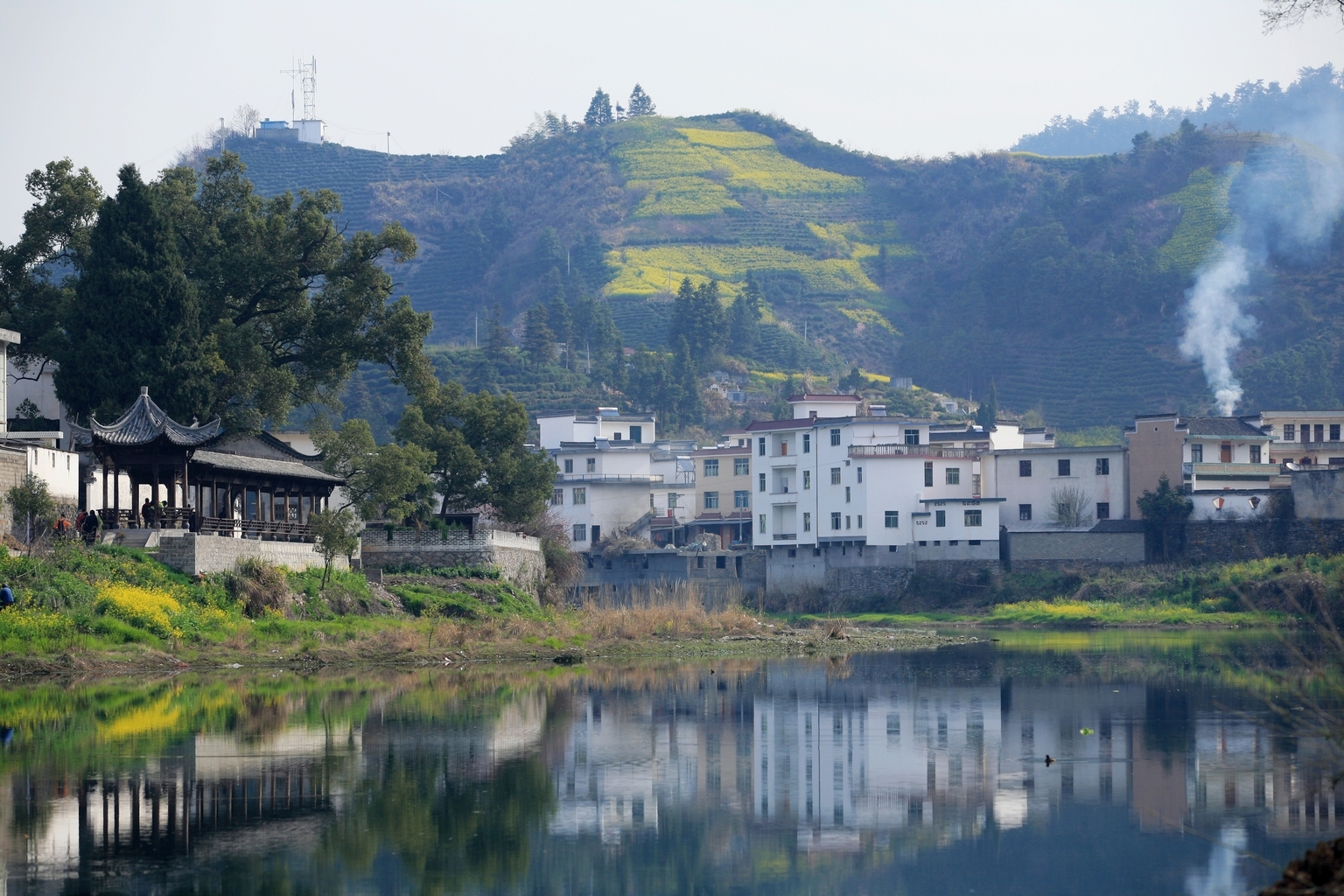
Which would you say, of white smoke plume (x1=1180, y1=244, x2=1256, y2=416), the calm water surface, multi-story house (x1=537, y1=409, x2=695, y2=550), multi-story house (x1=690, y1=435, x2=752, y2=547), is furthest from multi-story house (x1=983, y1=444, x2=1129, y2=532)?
white smoke plume (x1=1180, y1=244, x2=1256, y2=416)

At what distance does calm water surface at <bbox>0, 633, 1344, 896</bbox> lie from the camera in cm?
1561

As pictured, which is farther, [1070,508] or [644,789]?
[1070,508]

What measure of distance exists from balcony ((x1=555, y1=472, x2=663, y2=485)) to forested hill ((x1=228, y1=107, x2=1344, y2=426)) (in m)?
43.4

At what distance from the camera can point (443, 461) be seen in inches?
2164

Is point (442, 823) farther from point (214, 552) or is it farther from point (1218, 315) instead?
point (1218, 315)

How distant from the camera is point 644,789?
797 inches

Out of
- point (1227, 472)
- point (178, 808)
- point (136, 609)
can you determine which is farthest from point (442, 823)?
point (1227, 472)

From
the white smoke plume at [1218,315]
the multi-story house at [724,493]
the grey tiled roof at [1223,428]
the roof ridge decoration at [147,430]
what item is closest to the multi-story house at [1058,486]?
the grey tiled roof at [1223,428]

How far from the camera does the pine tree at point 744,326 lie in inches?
5059

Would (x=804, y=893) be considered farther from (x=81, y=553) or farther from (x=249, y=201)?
(x=249, y=201)

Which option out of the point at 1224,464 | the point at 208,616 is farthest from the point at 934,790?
the point at 1224,464

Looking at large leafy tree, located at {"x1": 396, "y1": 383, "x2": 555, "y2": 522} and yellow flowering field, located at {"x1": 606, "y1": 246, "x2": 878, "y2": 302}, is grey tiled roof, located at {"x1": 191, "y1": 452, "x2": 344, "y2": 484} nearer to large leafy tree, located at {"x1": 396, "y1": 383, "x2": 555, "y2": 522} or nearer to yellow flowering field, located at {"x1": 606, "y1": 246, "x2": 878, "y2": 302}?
large leafy tree, located at {"x1": 396, "y1": 383, "x2": 555, "y2": 522}

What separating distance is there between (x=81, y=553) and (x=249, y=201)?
59.0ft

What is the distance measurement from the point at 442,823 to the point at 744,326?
370 feet
